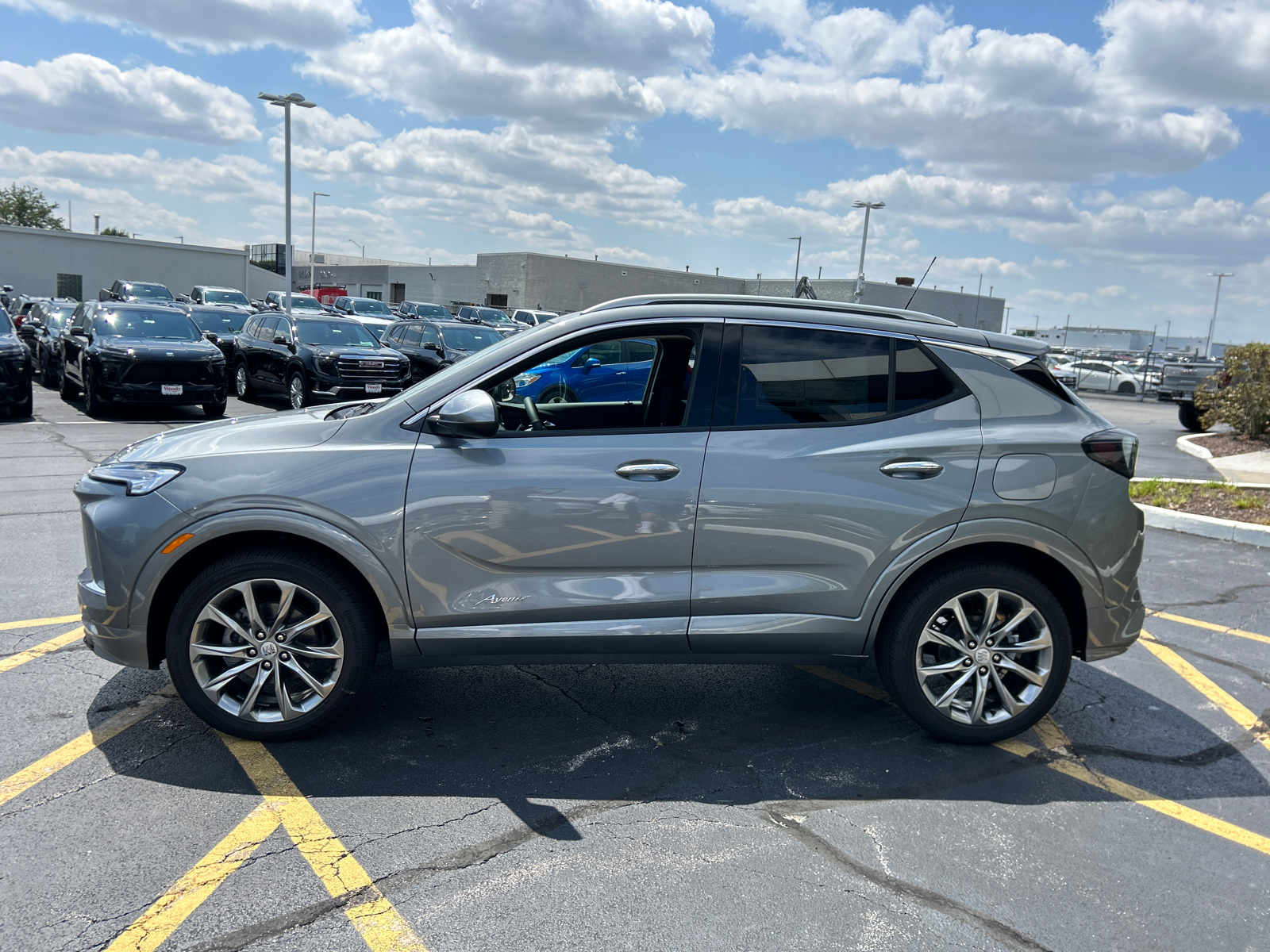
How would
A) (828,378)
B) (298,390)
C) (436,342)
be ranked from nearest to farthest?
(828,378) → (298,390) → (436,342)

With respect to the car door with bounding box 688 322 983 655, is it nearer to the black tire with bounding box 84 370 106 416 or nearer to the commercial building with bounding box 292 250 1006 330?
the black tire with bounding box 84 370 106 416

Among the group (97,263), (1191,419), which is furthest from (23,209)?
(1191,419)

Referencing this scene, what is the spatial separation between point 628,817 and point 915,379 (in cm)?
216

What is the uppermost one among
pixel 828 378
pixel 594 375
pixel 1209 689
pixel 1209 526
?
pixel 828 378

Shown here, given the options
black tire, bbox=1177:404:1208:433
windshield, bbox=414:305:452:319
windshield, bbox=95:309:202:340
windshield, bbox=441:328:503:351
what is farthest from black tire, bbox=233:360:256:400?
black tire, bbox=1177:404:1208:433

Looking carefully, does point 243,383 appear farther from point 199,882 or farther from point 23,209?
point 23,209

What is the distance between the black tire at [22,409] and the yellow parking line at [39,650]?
35.3 feet

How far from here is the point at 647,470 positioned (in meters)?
3.73

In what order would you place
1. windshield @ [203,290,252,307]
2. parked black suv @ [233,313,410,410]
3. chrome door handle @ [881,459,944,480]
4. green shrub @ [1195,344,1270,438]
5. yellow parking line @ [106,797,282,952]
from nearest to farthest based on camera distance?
yellow parking line @ [106,797,282,952]
chrome door handle @ [881,459,944,480]
green shrub @ [1195,344,1270,438]
parked black suv @ [233,313,410,410]
windshield @ [203,290,252,307]

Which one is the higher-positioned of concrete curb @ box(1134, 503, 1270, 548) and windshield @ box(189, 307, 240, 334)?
windshield @ box(189, 307, 240, 334)

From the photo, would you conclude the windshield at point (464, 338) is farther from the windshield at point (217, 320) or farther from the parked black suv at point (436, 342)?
the windshield at point (217, 320)

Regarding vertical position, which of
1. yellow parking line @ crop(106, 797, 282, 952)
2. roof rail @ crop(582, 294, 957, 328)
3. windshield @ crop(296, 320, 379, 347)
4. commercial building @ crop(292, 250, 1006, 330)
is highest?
commercial building @ crop(292, 250, 1006, 330)

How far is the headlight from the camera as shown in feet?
12.2

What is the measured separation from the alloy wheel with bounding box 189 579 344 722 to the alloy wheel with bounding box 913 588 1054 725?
2.51 metres
